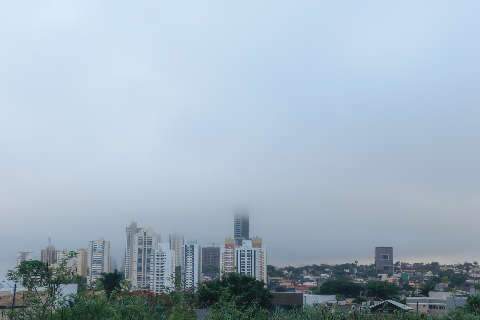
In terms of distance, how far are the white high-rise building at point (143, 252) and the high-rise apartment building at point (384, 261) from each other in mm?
57574

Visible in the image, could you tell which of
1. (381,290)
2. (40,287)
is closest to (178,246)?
(381,290)

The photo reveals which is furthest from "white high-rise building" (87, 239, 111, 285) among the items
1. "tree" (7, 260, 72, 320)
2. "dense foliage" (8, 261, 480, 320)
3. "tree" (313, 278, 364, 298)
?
"tree" (7, 260, 72, 320)

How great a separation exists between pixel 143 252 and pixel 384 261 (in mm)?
62924

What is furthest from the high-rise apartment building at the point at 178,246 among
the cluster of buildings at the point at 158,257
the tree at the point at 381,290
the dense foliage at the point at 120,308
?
the dense foliage at the point at 120,308

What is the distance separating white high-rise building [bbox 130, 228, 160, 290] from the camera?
62250 millimetres

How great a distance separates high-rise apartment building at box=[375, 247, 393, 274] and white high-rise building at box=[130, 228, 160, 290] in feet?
189

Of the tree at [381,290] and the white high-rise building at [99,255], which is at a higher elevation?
the white high-rise building at [99,255]

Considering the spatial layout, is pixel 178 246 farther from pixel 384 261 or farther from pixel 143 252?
pixel 384 261

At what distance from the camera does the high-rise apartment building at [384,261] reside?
114m

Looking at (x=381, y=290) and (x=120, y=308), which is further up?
(x=120, y=308)

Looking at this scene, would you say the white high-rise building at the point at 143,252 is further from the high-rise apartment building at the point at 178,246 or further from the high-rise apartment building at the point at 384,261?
the high-rise apartment building at the point at 384,261

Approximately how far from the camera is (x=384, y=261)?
115438mm

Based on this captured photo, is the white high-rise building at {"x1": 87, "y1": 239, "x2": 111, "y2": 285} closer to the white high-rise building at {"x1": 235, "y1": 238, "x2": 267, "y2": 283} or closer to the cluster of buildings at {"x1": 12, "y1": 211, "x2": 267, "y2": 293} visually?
the cluster of buildings at {"x1": 12, "y1": 211, "x2": 267, "y2": 293}

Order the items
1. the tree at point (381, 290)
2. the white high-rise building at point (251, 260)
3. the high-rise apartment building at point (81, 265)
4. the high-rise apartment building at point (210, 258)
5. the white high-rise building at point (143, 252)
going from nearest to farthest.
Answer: the high-rise apartment building at point (81, 265) < the tree at point (381, 290) < the white high-rise building at point (143, 252) < the white high-rise building at point (251, 260) < the high-rise apartment building at point (210, 258)
